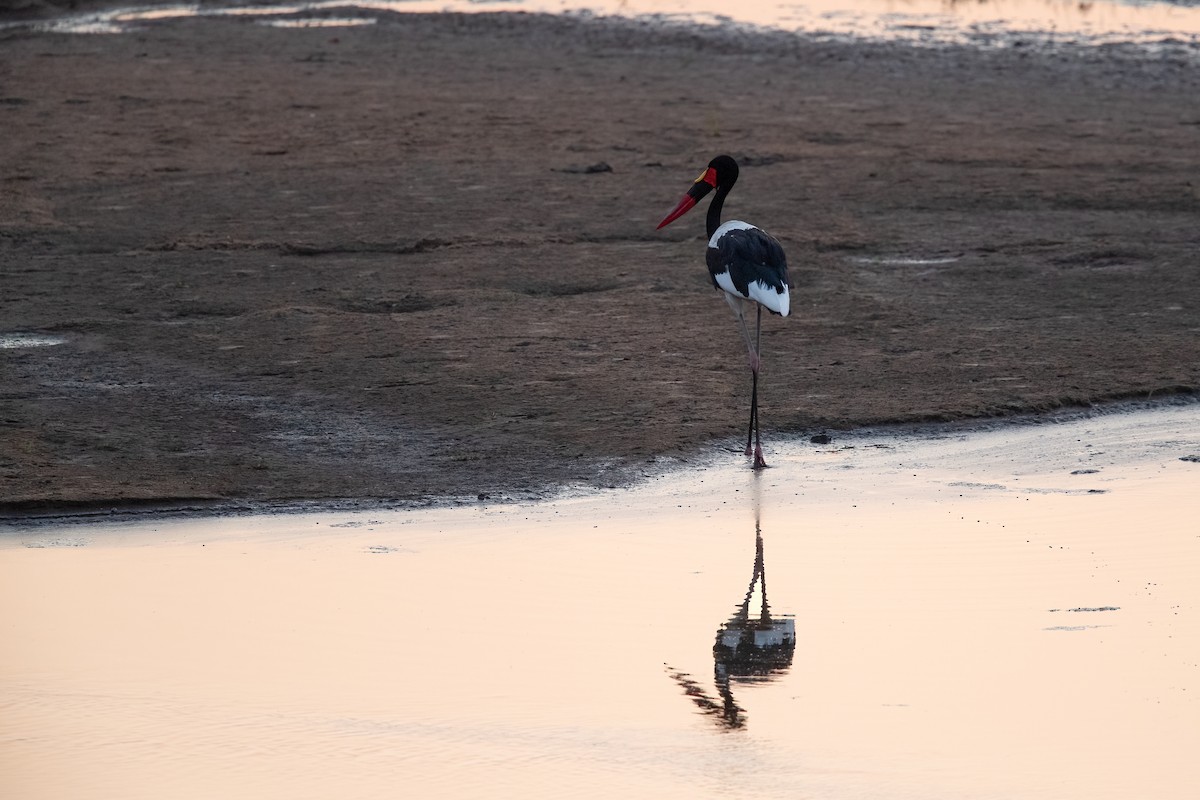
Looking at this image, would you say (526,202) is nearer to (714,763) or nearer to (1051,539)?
(1051,539)

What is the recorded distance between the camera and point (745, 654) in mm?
5316

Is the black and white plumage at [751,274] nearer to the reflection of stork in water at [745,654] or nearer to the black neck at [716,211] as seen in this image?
the black neck at [716,211]

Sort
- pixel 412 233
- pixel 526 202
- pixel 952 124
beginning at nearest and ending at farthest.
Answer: pixel 412 233, pixel 526 202, pixel 952 124

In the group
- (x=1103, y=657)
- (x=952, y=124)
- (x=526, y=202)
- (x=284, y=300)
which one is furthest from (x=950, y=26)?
(x=1103, y=657)

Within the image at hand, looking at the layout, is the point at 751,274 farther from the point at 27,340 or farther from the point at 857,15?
the point at 857,15

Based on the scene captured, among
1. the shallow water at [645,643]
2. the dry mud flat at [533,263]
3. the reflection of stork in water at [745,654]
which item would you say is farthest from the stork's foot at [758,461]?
the reflection of stork in water at [745,654]

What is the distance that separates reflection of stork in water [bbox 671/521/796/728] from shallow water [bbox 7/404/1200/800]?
0.01m

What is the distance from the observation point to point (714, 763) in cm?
452

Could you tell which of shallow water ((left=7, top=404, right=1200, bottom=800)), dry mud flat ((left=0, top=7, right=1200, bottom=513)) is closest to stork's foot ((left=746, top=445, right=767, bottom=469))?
shallow water ((left=7, top=404, right=1200, bottom=800))

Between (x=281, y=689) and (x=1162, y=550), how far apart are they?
309 cm

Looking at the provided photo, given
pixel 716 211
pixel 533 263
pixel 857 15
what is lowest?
pixel 857 15

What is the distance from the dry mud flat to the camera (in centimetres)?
763

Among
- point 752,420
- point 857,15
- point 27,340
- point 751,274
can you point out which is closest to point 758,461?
point 752,420

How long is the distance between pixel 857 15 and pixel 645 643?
17954 mm
